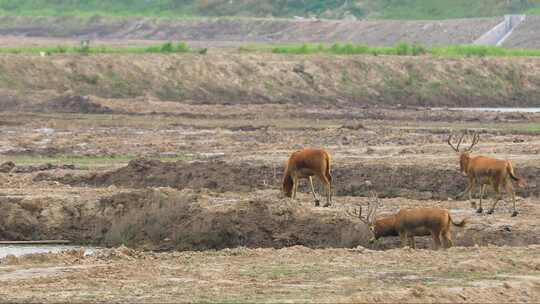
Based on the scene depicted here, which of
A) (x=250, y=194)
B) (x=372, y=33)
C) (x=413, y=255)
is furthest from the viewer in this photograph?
(x=372, y=33)

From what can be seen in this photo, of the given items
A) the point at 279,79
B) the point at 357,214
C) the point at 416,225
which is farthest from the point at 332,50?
the point at 416,225

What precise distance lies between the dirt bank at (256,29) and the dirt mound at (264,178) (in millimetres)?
61332

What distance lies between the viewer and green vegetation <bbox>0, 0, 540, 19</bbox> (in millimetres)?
108938

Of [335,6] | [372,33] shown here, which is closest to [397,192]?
[372,33]

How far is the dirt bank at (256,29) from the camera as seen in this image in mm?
97625

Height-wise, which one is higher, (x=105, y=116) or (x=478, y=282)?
(x=478, y=282)

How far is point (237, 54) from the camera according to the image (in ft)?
230

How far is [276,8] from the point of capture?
123938 millimetres

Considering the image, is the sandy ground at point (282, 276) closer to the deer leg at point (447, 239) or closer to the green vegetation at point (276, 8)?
the deer leg at point (447, 239)

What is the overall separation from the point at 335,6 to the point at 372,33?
2296 centimetres

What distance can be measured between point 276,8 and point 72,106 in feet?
223

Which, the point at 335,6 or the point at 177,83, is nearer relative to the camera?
the point at 177,83

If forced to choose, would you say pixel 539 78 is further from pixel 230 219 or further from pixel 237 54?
pixel 230 219

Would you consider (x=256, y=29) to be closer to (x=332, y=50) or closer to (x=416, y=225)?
(x=332, y=50)
